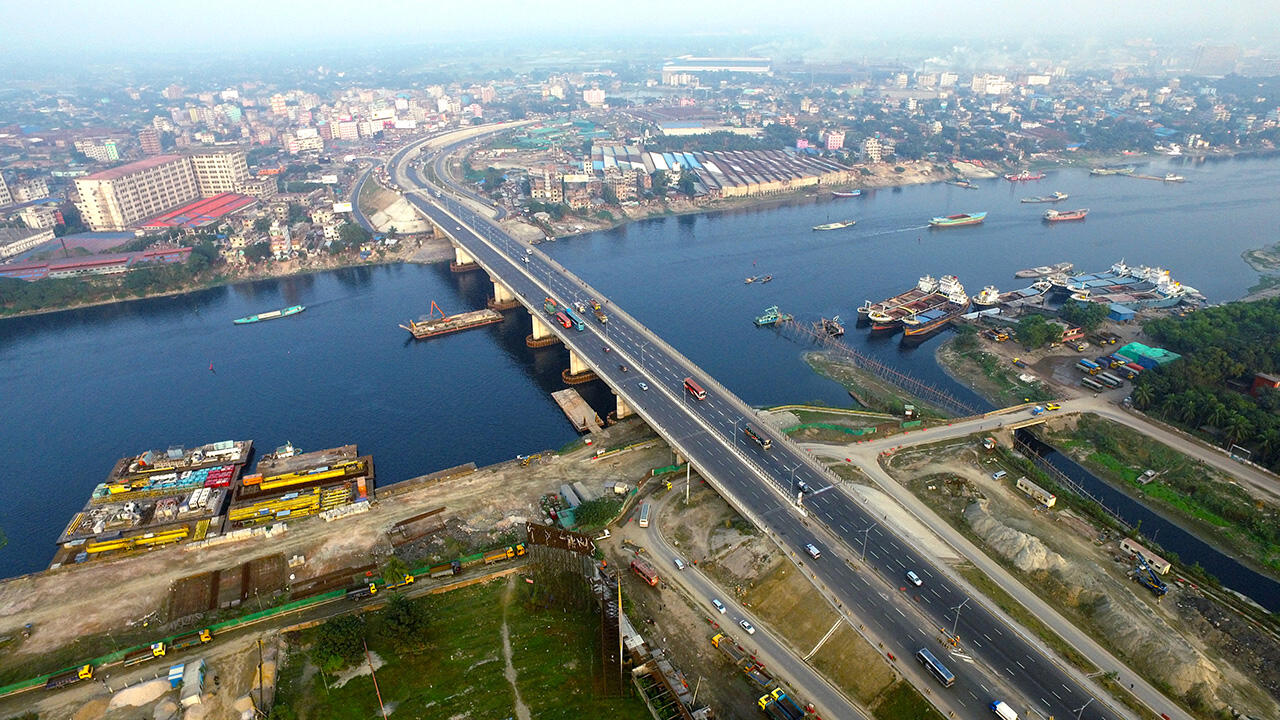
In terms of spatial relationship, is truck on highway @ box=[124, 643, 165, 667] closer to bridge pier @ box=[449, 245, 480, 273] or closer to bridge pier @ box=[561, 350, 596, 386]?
bridge pier @ box=[561, 350, 596, 386]

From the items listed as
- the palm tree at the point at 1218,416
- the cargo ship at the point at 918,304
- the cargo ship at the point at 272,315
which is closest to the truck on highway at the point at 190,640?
the cargo ship at the point at 272,315

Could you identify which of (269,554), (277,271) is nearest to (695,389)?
(269,554)

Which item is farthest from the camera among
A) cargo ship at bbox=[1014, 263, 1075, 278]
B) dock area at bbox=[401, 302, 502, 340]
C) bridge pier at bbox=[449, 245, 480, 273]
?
bridge pier at bbox=[449, 245, 480, 273]

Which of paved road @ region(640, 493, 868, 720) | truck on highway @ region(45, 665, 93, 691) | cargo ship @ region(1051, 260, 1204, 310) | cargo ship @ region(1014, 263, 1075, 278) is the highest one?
truck on highway @ region(45, 665, 93, 691)

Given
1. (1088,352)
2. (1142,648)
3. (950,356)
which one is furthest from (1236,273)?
(1142,648)

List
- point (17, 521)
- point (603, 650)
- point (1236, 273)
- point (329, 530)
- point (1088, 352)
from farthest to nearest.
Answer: point (1236, 273) → point (1088, 352) → point (17, 521) → point (329, 530) → point (603, 650)

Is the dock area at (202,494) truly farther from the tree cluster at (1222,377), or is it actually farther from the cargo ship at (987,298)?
the cargo ship at (987,298)

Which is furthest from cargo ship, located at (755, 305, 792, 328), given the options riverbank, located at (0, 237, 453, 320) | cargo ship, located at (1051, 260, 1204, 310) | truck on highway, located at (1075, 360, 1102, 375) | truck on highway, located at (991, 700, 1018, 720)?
truck on highway, located at (991, 700, 1018, 720)

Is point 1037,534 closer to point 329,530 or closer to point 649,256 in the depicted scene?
point 329,530
